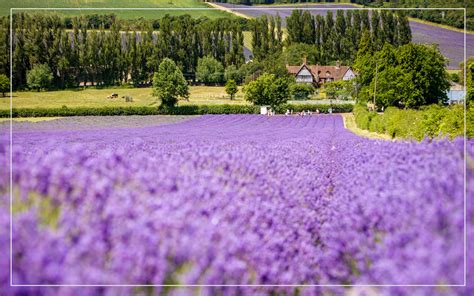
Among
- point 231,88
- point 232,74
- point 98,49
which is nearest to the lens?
point 98,49

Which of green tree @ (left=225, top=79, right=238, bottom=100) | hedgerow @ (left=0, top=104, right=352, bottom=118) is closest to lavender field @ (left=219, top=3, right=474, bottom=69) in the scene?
green tree @ (left=225, top=79, right=238, bottom=100)

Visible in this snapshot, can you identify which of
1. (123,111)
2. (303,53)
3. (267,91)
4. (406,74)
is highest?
(303,53)

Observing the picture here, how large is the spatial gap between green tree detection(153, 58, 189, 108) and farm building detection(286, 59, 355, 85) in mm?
2374

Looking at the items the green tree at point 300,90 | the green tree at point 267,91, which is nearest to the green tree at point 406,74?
the green tree at point 300,90

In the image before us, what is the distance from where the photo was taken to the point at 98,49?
206 inches

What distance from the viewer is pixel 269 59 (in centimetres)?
802

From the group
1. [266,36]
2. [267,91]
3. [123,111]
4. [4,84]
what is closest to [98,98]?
[123,111]

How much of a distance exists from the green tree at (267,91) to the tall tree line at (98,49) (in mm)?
979

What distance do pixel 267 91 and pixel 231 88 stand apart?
2.88 ft

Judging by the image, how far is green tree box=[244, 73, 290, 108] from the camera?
6.28 meters

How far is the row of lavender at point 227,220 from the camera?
193cm

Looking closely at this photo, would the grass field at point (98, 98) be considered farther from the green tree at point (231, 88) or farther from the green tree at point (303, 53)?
the green tree at point (303, 53)

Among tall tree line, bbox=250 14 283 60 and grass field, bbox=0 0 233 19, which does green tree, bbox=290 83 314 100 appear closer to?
tall tree line, bbox=250 14 283 60

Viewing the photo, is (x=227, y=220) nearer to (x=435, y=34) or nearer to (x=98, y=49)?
(x=98, y=49)
